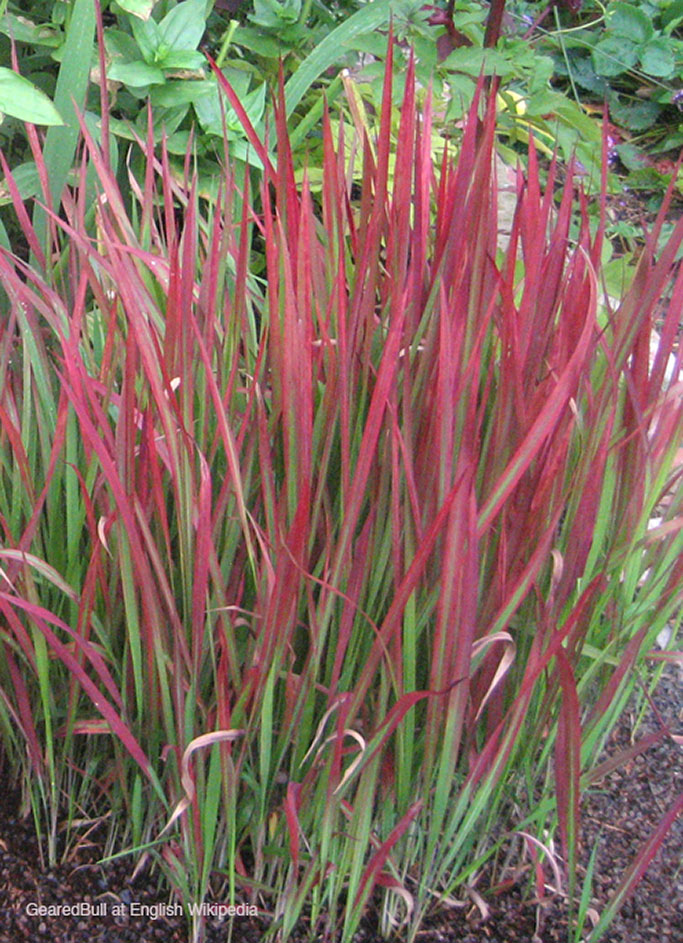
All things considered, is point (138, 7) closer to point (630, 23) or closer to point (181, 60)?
point (181, 60)

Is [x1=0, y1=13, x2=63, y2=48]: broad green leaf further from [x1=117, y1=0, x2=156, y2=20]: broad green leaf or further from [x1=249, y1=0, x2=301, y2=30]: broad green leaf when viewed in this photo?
[x1=249, y1=0, x2=301, y2=30]: broad green leaf

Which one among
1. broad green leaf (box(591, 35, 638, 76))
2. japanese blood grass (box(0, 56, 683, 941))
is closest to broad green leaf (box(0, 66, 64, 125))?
japanese blood grass (box(0, 56, 683, 941))

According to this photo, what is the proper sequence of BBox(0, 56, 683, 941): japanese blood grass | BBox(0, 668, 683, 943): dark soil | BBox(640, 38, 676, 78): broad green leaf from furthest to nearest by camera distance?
BBox(640, 38, 676, 78): broad green leaf < BBox(0, 668, 683, 943): dark soil < BBox(0, 56, 683, 941): japanese blood grass

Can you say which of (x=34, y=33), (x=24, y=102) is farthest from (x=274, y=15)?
(x=24, y=102)

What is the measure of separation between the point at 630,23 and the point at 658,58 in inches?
5.3

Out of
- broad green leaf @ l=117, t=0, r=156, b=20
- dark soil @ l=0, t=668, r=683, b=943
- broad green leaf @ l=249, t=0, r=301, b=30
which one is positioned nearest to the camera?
dark soil @ l=0, t=668, r=683, b=943

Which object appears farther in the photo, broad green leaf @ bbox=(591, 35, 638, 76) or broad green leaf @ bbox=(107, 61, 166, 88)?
broad green leaf @ bbox=(591, 35, 638, 76)

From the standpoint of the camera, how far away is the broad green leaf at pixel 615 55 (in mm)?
2715

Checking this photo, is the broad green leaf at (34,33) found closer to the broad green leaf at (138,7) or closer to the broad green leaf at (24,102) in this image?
the broad green leaf at (138,7)

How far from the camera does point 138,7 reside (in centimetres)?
128

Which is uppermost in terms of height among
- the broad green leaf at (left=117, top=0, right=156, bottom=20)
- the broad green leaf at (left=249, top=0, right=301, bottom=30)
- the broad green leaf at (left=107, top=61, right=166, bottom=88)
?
the broad green leaf at (left=117, top=0, right=156, bottom=20)

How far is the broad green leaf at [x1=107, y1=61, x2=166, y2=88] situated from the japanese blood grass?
45 cm

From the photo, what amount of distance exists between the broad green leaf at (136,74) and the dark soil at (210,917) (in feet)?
2.88

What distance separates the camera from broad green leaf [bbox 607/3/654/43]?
2693 millimetres
